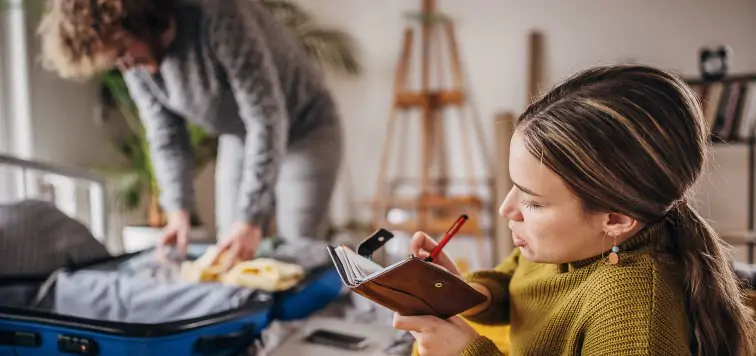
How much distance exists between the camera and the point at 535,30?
9.52 feet

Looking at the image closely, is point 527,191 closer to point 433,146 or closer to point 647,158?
point 647,158

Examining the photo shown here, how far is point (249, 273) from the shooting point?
1.17 metres

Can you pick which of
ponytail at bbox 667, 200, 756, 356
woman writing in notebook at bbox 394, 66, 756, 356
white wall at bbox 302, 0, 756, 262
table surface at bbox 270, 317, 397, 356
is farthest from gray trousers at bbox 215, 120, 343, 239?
white wall at bbox 302, 0, 756, 262

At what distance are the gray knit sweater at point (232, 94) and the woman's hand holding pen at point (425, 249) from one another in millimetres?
619

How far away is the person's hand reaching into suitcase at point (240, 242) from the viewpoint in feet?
4.24

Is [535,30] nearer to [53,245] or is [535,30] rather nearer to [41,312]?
[53,245]

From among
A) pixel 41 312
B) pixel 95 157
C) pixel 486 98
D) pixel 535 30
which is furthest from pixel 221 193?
pixel 535 30

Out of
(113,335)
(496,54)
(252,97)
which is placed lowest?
(113,335)

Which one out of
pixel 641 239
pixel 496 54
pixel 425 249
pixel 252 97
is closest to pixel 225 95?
pixel 252 97

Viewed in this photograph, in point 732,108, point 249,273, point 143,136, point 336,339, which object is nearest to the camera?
point 336,339

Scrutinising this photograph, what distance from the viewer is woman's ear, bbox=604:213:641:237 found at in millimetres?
600

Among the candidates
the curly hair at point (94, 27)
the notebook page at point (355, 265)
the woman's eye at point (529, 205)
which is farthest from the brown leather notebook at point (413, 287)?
the curly hair at point (94, 27)

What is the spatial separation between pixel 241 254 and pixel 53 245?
46 centimetres

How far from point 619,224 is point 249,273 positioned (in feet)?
2.60
